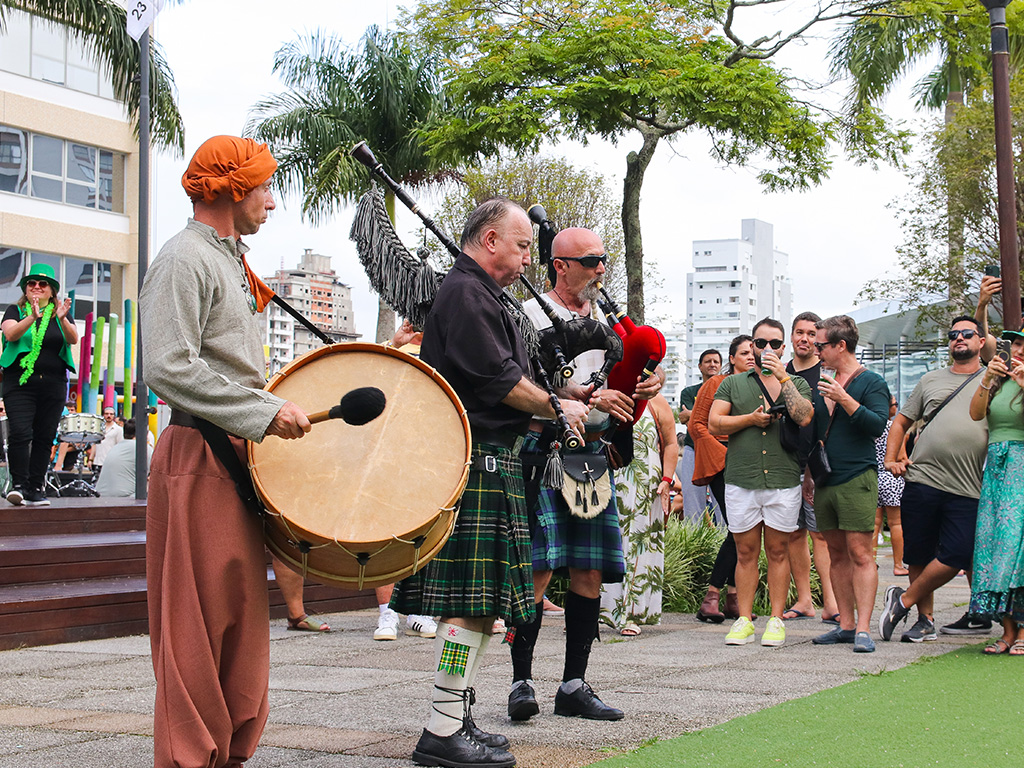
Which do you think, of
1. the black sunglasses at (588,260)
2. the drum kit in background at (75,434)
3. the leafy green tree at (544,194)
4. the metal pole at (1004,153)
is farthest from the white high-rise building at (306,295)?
the black sunglasses at (588,260)

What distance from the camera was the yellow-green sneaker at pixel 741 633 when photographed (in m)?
7.24

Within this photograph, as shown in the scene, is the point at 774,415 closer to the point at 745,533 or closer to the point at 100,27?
the point at 745,533

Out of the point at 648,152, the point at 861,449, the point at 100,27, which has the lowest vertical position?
the point at 861,449

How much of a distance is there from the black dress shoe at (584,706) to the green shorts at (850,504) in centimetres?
293

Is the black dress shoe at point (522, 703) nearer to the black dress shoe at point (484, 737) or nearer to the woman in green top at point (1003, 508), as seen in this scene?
the black dress shoe at point (484, 737)

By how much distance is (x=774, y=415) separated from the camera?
7.46 m

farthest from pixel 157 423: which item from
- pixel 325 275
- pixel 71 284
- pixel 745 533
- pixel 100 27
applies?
pixel 325 275

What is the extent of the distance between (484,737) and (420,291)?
6.02 ft

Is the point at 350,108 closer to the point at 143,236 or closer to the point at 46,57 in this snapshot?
the point at 46,57

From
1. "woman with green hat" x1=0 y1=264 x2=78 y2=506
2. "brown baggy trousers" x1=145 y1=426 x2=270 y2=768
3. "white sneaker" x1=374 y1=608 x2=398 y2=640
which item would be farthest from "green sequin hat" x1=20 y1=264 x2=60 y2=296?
"brown baggy trousers" x1=145 y1=426 x2=270 y2=768

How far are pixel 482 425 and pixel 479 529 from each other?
1.28 feet

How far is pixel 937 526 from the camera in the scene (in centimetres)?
752

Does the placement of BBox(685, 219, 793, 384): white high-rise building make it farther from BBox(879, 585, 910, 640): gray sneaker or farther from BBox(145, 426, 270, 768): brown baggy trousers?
BBox(145, 426, 270, 768): brown baggy trousers

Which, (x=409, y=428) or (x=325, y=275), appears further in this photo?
(x=325, y=275)
